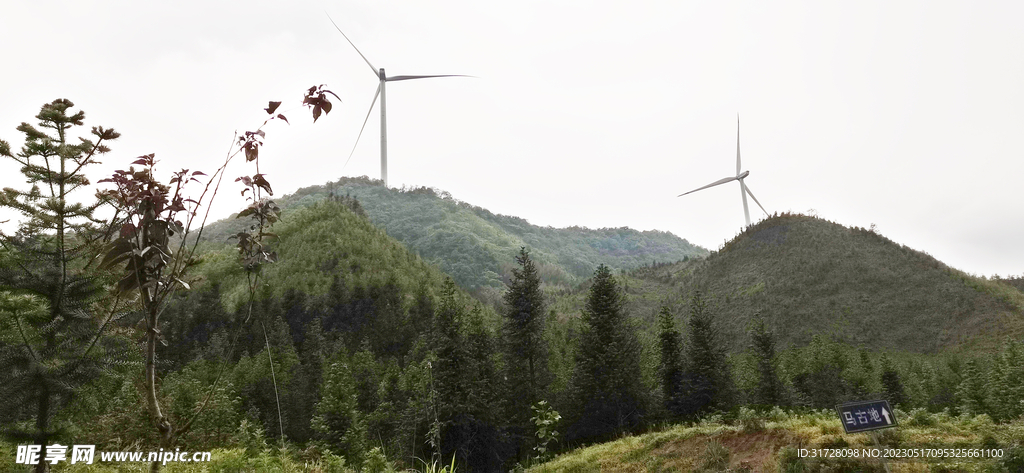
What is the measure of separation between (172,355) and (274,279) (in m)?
12.5

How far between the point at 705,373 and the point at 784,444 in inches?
821

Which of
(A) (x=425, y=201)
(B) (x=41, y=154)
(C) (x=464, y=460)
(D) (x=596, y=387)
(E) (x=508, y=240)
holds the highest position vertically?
(A) (x=425, y=201)

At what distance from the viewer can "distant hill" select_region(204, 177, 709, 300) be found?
114 meters

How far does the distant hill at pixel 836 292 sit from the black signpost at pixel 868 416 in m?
48.3

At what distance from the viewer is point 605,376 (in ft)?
110

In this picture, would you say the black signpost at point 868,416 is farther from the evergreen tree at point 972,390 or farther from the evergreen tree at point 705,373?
the evergreen tree at point 972,390

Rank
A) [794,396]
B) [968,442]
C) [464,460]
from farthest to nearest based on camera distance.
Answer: [794,396] < [464,460] < [968,442]

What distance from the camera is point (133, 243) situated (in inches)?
132

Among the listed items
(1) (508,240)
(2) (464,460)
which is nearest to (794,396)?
(2) (464,460)

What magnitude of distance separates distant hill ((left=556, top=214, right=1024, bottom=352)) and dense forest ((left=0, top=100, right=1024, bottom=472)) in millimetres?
282

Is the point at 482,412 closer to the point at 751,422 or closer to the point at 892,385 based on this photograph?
the point at 751,422

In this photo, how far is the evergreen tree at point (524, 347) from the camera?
1325 inches

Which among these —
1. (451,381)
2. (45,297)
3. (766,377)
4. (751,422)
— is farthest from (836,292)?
(45,297)

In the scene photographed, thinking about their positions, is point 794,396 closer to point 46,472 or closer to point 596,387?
point 596,387
